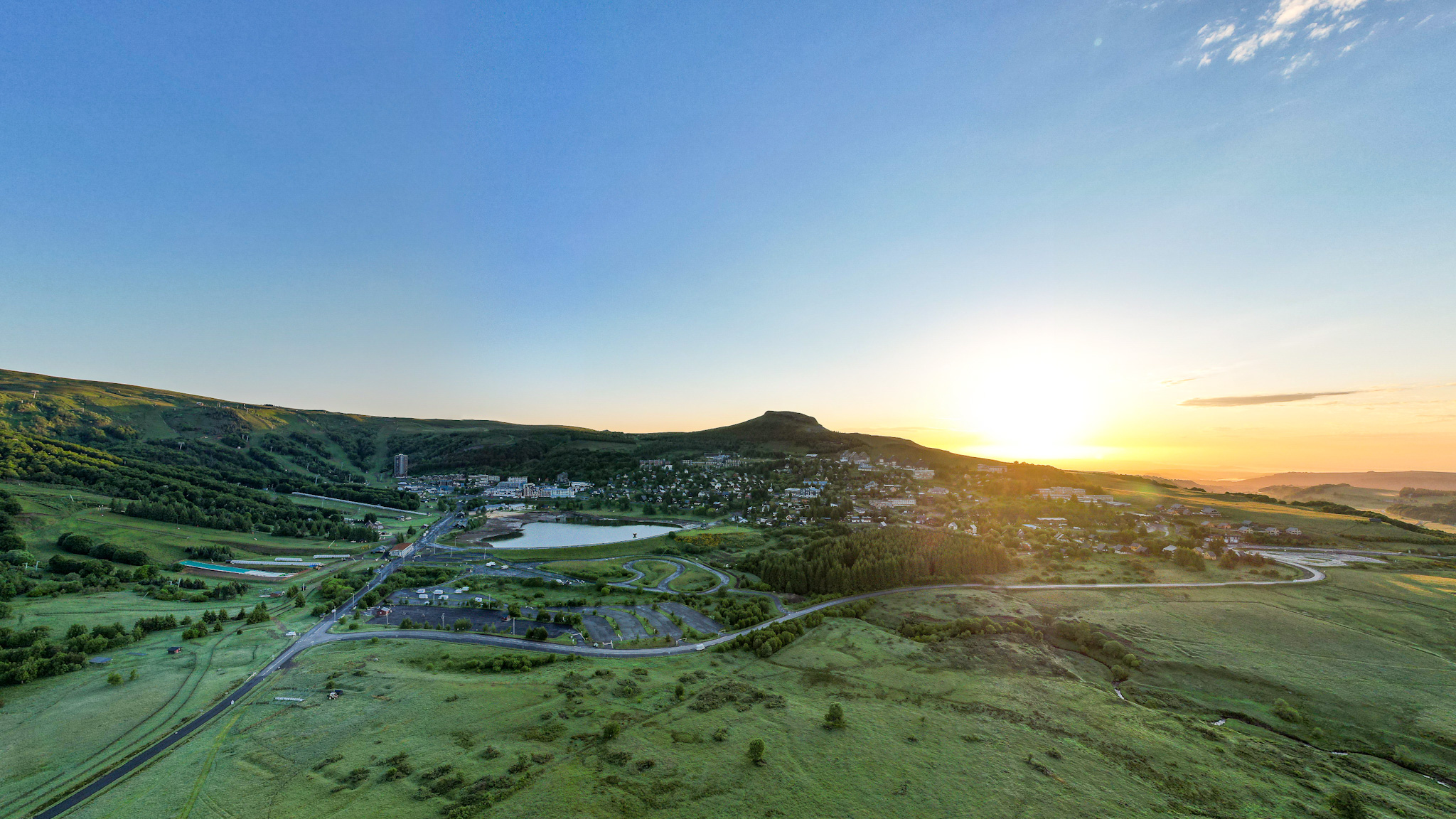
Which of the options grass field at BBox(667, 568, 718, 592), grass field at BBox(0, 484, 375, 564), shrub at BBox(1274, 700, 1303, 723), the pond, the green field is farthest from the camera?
the pond

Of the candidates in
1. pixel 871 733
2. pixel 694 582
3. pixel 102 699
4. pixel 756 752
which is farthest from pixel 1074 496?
pixel 102 699

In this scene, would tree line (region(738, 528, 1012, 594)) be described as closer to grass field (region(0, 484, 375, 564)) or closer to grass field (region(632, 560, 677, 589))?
grass field (region(632, 560, 677, 589))

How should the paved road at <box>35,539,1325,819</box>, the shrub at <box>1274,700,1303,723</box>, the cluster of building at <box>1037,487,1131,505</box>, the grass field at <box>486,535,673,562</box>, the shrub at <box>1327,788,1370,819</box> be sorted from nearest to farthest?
the shrub at <box>1327,788,1370,819</box> → the paved road at <box>35,539,1325,819</box> → the shrub at <box>1274,700,1303,723</box> → the grass field at <box>486,535,673,562</box> → the cluster of building at <box>1037,487,1131,505</box>

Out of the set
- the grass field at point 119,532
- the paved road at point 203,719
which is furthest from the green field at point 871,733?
the grass field at point 119,532

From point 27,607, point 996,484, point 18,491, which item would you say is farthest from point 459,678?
point 996,484

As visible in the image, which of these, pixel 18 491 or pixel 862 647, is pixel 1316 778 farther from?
pixel 18 491

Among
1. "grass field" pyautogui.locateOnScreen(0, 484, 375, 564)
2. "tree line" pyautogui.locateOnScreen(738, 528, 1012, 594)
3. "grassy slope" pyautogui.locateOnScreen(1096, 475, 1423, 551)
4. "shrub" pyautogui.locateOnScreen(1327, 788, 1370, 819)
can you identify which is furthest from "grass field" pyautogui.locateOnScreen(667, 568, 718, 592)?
"grassy slope" pyautogui.locateOnScreen(1096, 475, 1423, 551)

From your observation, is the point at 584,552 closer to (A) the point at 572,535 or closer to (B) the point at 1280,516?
(A) the point at 572,535
